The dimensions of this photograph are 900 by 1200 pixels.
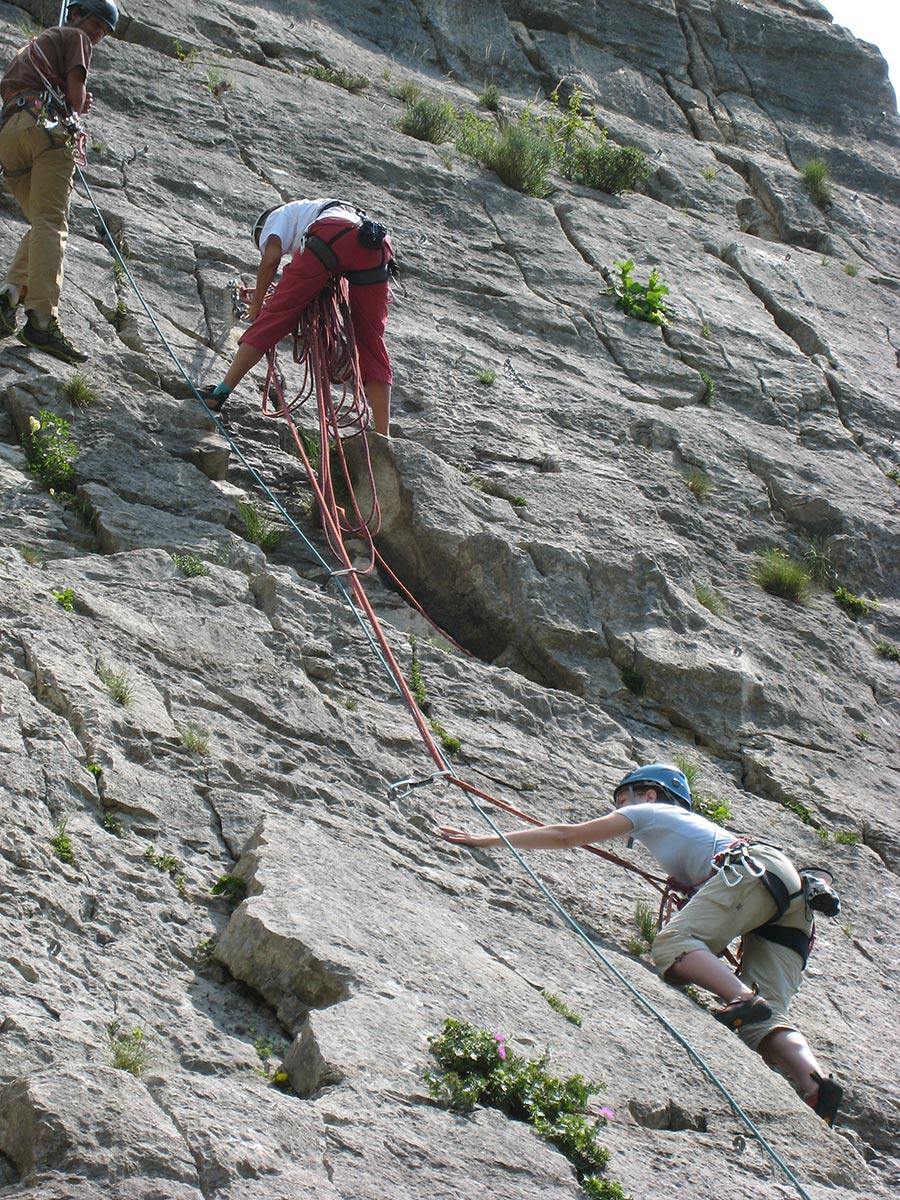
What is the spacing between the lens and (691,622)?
6855mm

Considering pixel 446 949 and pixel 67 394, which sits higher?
pixel 67 394

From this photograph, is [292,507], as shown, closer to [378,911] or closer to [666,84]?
[378,911]

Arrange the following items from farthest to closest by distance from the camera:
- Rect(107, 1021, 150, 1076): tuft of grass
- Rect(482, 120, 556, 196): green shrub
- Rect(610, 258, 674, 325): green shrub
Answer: Rect(482, 120, 556, 196): green shrub < Rect(610, 258, 674, 325): green shrub < Rect(107, 1021, 150, 1076): tuft of grass

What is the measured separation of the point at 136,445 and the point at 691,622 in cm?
301

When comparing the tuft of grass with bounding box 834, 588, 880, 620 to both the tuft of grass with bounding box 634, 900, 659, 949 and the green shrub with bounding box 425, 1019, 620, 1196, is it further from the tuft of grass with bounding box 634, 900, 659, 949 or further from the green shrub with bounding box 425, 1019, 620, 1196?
the green shrub with bounding box 425, 1019, 620, 1196

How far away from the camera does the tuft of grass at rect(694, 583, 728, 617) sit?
7148 mm

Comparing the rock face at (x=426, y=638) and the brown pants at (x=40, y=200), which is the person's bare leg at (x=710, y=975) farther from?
the brown pants at (x=40, y=200)

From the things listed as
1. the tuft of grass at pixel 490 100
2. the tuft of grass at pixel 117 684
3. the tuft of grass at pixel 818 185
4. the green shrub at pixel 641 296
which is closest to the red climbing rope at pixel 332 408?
the tuft of grass at pixel 117 684

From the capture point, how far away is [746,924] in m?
4.69

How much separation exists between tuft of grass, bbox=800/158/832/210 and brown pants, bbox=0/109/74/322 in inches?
323

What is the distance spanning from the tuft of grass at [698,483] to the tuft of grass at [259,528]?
280 cm

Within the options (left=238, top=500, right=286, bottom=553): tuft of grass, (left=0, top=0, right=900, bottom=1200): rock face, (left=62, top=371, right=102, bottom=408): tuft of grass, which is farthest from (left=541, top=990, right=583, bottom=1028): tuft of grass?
(left=62, top=371, right=102, bottom=408): tuft of grass

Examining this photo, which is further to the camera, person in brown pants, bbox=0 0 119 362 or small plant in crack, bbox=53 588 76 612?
person in brown pants, bbox=0 0 119 362

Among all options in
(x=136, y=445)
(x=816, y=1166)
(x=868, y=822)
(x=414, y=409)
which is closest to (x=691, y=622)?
(x=868, y=822)
